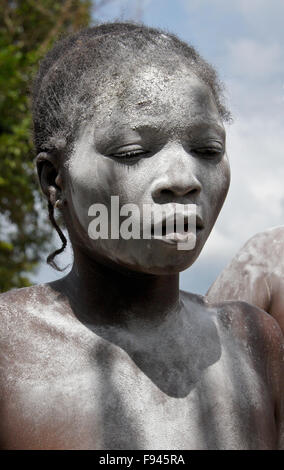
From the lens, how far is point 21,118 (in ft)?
27.7

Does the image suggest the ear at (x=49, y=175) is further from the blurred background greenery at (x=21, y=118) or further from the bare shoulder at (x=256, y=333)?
the blurred background greenery at (x=21, y=118)

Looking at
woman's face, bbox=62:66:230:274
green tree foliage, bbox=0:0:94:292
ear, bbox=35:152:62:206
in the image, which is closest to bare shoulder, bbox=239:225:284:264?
woman's face, bbox=62:66:230:274

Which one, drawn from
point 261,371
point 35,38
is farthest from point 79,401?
point 35,38

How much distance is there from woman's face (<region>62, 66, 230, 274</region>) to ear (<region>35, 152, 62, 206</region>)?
0.12m

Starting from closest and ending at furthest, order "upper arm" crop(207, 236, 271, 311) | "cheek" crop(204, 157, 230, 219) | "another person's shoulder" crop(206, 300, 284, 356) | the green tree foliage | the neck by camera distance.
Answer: "cheek" crop(204, 157, 230, 219) → the neck → "another person's shoulder" crop(206, 300, 284, 356) → "upper arm" crop(207, 236, 271, 311) → the green tree foliage

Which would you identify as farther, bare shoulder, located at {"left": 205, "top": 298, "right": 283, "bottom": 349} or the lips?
bare shoulder, located at {"left": 205, "top": 298, "right": 283, "bottom": 349}

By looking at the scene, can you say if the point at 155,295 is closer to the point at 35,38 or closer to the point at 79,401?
the point at 79,401

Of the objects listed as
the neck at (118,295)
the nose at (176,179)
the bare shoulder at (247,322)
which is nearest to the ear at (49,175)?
the neck at (118,295)

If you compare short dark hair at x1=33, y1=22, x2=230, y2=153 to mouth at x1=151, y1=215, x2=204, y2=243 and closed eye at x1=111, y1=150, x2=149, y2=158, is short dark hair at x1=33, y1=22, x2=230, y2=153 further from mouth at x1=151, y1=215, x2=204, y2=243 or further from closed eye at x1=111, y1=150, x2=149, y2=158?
mouth at x1=151, y1=215, x2=204, y2=243

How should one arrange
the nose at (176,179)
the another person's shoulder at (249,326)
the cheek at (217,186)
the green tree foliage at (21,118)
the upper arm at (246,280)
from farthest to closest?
the green tree foliage at (21,118), the upper arm at (246,280), the another person's shoulder at (249,326), the cheek at (217,186), the nose at (176,179)

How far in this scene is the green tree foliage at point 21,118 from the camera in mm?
8078

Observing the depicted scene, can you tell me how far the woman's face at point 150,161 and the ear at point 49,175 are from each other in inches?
4.8

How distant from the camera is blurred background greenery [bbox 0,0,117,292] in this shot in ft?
26.5

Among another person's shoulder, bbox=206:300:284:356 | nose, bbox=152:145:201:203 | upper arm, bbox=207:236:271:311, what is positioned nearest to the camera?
nose, bbox=152:145:201:203
